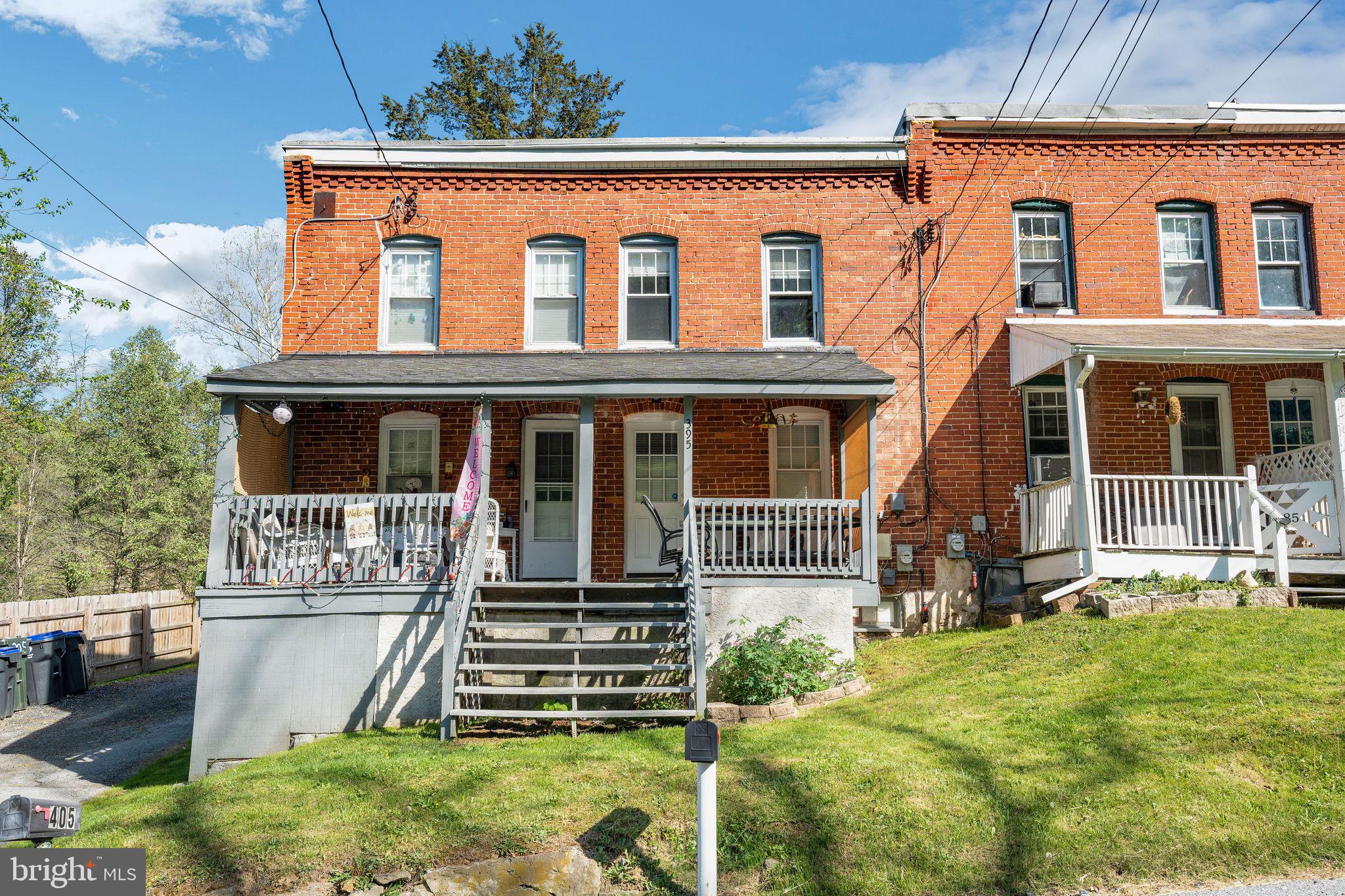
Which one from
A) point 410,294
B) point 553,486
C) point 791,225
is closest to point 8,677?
point 410,294

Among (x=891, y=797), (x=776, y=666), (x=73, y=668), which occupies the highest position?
(x=776, y=666)

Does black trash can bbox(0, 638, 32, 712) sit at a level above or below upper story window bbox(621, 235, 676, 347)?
below

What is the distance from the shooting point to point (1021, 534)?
12273mm

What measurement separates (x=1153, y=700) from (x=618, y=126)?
22618mm

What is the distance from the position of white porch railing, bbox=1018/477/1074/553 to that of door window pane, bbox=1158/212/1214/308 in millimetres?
3728

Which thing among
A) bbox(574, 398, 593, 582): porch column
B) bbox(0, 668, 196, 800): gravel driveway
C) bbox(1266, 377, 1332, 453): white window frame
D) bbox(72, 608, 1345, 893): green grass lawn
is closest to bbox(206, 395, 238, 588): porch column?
bbox(0, 668, 196, 800): gravel driveway

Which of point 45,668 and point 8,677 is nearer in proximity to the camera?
point 8,677

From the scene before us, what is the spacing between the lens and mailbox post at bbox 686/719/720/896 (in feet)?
17.1

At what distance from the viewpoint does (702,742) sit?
17.3 feet

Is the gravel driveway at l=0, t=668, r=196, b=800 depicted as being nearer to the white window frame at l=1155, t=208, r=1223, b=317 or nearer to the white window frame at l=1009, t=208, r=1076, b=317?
the white window frame at l=1009, t=208, r=1076, b=317

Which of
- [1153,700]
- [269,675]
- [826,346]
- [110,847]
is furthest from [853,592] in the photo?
[110,847]

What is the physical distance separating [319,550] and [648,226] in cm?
648

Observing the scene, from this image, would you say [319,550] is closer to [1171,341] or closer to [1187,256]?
[1171,341]

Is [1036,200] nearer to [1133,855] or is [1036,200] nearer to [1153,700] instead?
[1153,700]
